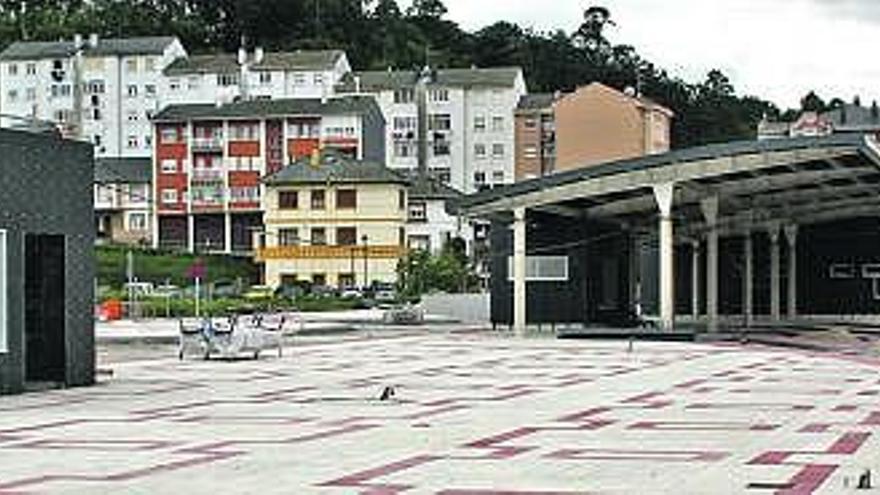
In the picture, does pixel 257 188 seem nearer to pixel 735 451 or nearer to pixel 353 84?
pixel 353 84

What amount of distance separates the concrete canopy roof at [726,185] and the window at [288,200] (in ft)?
176

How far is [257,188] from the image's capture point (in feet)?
401

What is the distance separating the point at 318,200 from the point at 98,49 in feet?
125

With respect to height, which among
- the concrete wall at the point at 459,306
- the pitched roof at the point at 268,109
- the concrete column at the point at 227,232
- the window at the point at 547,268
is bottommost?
the concrete wall at the point at 459,306

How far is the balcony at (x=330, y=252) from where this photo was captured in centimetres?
11144

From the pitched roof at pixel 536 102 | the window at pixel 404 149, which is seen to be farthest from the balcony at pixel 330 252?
the pitched roof at pixel 536 102

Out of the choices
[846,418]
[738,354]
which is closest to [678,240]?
[738,354]

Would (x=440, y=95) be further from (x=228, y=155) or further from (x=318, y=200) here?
(x=318, y=200)

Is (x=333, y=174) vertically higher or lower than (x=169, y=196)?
higher

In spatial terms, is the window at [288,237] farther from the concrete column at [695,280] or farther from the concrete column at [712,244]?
the concrete column at [712,244]

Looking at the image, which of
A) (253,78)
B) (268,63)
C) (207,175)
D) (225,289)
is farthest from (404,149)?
(225,289)

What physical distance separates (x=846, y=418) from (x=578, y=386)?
7.43 m

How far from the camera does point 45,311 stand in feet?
90.1

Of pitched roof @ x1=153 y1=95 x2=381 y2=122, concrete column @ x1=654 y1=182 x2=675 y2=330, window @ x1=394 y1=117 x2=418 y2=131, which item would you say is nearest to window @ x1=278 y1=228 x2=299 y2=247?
pitched roof @ x1=153 y1=95 x2=381 y2=122
